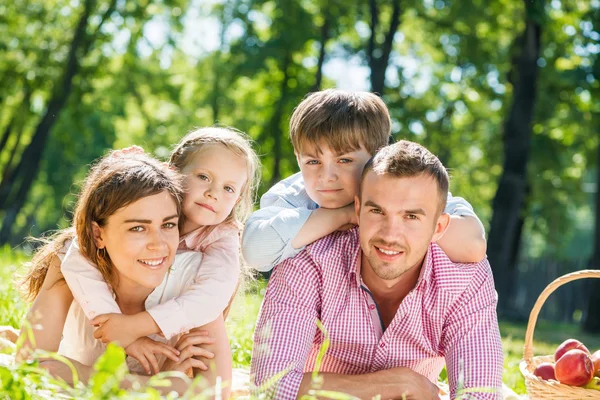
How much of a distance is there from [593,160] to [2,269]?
52.4 feet

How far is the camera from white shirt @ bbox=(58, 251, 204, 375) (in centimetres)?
389

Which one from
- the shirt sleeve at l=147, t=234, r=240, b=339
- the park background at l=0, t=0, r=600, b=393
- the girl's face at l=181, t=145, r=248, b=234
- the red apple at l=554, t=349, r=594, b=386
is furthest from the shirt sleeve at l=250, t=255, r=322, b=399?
the park background at l=0, t=0, r=600, b=393

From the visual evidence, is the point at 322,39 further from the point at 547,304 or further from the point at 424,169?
the point at 424,169

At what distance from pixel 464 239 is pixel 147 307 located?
1607 mm

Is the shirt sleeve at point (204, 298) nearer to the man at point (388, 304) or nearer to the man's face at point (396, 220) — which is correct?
the man at point (388, 304)

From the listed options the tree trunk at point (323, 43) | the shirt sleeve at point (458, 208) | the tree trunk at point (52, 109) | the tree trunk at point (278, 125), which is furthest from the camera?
the tree trunk at point (278, 125)

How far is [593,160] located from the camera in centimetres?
2005

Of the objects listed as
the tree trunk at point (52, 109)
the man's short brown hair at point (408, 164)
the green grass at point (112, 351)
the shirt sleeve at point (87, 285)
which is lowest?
the green grass at point (112, 351)

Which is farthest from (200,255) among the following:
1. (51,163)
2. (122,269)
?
(51,163)

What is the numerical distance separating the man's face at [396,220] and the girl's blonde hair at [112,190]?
962mm

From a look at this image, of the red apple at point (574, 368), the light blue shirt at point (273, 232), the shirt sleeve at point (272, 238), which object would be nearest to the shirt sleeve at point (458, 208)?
the light blue shirt at point (273, 232)

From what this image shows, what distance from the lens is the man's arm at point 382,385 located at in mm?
3576

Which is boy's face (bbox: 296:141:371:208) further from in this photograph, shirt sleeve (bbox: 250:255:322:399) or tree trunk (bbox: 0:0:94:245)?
tree trunk (bbox: 0:0:94:245)

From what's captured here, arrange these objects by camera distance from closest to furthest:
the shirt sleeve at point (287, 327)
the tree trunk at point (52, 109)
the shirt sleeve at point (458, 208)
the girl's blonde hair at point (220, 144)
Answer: the shirt sleeve at point (287, 327), the shirt sleeve at point (458, 208), the girl's blonde hair at point (220, 144), the tree trunk at point (52, 109)
